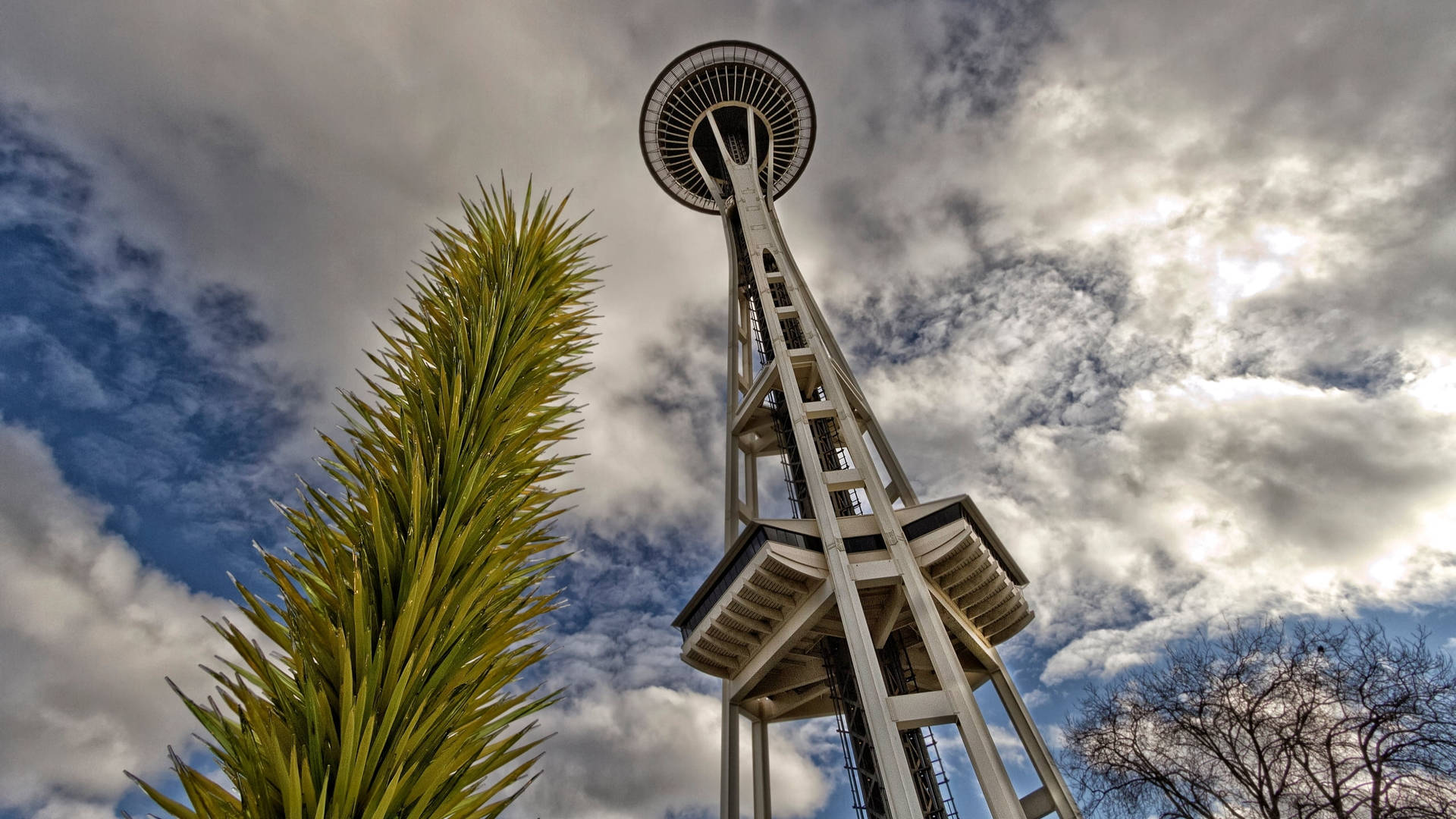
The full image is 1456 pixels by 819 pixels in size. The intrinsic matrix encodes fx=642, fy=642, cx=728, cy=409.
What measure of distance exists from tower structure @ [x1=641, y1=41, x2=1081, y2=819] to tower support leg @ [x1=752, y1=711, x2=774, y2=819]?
0.05 metres

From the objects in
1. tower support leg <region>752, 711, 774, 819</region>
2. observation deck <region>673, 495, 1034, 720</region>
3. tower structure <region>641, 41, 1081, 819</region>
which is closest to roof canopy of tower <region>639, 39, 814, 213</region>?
tower structure <region>641, 41, 1081, 819</region>

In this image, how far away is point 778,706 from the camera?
21.6m

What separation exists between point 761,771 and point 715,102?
101ft

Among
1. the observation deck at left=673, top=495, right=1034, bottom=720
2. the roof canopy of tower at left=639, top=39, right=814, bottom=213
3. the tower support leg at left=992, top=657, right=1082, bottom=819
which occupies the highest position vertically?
the roof canopy of tower at left=639, top=39, right=814, bottom=213

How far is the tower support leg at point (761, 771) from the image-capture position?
59.2ft

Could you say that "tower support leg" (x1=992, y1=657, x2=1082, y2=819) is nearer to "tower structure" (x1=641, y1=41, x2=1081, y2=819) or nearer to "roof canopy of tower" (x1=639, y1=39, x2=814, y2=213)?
"tower structure" (x1=641, y1=41, x2=1081, y2=819)

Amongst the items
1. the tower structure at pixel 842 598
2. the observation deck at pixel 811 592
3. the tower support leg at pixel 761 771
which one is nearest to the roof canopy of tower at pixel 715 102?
the tower structure at pixel 842 598

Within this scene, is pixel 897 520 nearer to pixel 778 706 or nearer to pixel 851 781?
pixel 851 781

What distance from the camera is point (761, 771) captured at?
63.0 feet

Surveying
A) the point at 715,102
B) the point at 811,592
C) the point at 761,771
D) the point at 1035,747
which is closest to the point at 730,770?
the point at 761,771

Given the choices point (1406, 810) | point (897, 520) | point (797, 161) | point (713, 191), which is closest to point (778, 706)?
point (897, 520)

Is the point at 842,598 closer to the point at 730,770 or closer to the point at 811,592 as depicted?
the point at 811,592

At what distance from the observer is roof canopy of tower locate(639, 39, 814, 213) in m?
33.2

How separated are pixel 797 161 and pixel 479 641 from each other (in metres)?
38.9
